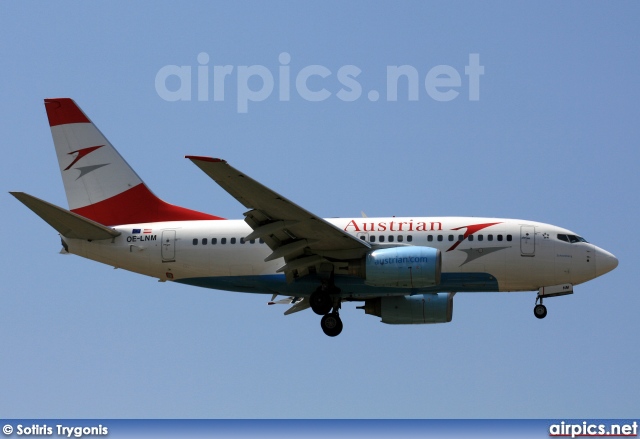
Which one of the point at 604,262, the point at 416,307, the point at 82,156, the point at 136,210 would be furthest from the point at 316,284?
the point at 82,156

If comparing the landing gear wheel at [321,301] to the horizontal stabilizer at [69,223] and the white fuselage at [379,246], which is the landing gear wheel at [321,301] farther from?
the horizontal stabilizer at [69,223]

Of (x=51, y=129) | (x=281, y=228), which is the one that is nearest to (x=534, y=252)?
(x=281, y=228)

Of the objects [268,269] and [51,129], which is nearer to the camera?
[268,269]

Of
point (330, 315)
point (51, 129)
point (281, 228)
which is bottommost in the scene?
point (330, 315)

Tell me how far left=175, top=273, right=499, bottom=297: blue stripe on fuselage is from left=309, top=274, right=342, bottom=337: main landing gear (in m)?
0.37

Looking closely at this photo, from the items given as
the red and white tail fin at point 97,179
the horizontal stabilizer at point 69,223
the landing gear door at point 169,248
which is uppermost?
the red and white tail fin at point 97,179

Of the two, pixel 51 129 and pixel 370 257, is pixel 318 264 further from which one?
pixel 51 129

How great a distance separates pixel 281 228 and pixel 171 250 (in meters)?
5.42

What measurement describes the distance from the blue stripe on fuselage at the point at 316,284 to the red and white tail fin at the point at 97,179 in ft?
9.59

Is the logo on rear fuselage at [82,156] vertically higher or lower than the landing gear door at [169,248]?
higher

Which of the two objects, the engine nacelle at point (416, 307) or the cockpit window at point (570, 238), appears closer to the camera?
the cockpit window at point (570, 238)

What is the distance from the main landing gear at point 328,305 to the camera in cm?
4709

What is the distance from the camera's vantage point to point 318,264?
1852 inches

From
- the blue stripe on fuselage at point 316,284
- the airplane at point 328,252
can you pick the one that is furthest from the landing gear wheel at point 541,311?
the blue stripe on fuselage at point 316,284
